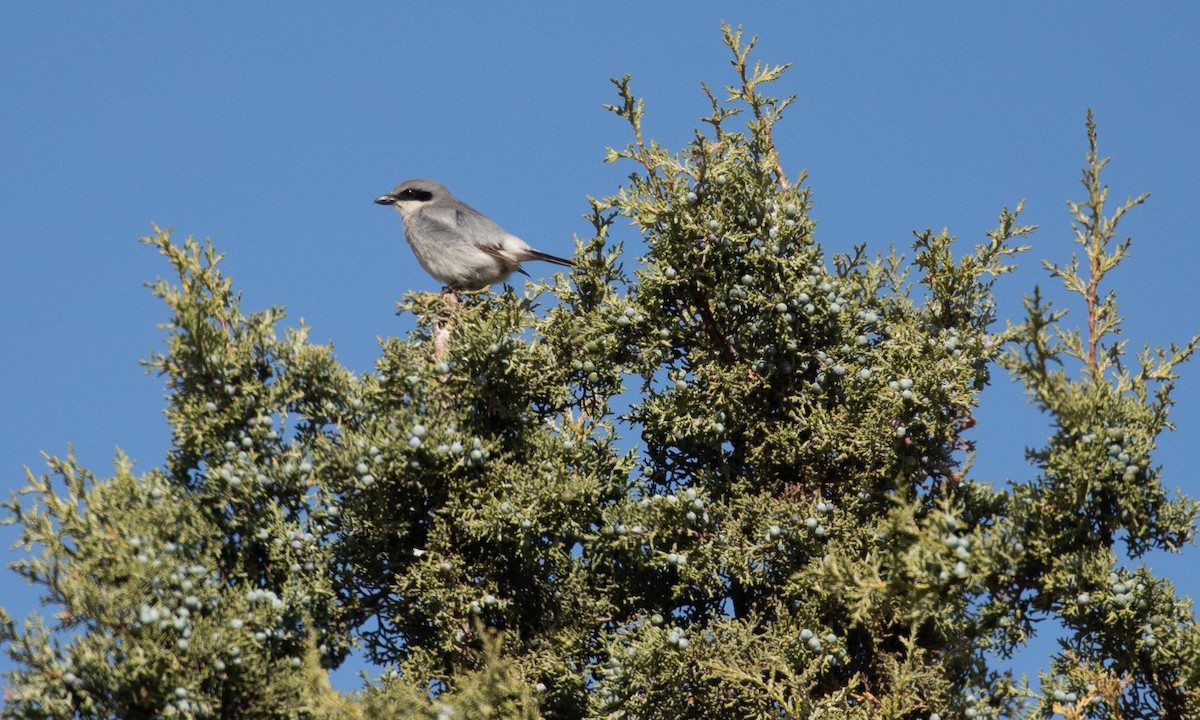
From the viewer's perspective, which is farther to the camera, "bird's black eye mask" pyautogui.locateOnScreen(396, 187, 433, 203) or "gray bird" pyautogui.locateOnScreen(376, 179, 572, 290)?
"bird's black eye mask" pyautogui.locateOnScreen(396, 187, 433, 203)

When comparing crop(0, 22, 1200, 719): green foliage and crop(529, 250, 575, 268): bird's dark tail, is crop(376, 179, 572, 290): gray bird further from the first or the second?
crop(0, 22, 1200, 719): green foliage

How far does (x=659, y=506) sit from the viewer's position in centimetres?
561

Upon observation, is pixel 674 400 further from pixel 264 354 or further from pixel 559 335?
pixel 264 354

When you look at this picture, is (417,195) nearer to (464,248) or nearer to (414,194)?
(414,194)

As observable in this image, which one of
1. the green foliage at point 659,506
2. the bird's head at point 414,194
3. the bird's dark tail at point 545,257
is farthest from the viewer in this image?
the bird's head at point 414,194

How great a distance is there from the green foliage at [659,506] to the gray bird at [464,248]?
287 cm

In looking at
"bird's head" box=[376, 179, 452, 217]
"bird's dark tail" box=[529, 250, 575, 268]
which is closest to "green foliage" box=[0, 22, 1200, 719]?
"bird's dark tail" box=[529, 250, 575, 268]

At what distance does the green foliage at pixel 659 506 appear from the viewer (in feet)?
16.1

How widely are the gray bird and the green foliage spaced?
287 centimetres

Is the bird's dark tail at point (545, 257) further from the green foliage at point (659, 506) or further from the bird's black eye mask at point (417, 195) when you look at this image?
the green foliage at point (659, 506)

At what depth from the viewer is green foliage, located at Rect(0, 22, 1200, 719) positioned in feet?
16.1

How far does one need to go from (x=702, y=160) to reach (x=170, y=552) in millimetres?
2978

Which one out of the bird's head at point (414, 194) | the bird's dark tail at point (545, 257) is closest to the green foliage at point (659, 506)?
the bird's dark tail at point (545, 257)

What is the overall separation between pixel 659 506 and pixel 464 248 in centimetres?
430
